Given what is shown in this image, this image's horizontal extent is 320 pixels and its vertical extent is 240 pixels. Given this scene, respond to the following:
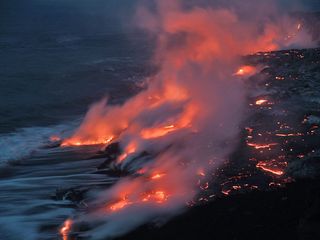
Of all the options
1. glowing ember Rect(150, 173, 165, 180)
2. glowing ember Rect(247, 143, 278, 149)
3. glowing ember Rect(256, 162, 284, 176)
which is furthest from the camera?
glowing ember Rect(247, 143, 278, 149)

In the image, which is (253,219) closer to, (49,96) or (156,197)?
(156,197)

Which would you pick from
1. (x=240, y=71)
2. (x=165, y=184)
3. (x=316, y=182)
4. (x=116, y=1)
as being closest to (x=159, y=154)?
(x=165, y=184)

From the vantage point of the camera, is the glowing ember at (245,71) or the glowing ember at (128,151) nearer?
the glowing ember at (128,151)

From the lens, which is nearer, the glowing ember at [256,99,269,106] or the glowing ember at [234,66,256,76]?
the glowing ember at [256,99,269,106]

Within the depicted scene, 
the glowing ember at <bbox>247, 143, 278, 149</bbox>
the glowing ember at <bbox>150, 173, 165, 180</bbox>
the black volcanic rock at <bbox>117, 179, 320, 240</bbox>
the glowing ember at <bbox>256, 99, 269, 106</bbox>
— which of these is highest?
the glowing ember at <bbox>256, 99, 269, 106</bbox>

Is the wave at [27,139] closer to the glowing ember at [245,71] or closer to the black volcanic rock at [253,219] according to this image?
the glowing ember at [245,71]

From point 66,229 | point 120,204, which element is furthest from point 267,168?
point 66,229

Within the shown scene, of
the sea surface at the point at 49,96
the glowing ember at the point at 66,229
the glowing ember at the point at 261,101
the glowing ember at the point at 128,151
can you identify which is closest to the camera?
the glowing ember at the point at 66,229

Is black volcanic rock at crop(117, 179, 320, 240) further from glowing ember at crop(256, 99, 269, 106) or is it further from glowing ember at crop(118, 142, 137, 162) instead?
glowing ember at crop(256, 99, 269, 106)

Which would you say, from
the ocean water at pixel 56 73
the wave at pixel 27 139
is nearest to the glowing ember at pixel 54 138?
the wave at pixel 27 139

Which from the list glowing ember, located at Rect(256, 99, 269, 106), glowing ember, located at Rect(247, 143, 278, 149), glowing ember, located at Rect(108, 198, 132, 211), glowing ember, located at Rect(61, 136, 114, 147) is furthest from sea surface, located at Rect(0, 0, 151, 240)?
glowing ember, located at Rect(256, 99, 269, 106)
